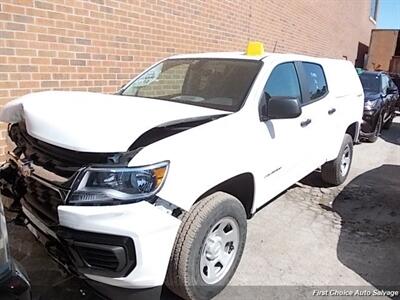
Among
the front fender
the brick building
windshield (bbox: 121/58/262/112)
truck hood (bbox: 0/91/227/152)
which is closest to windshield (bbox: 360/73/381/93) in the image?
the brick building

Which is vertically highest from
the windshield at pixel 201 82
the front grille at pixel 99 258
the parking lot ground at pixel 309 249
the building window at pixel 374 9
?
the building window at pixel 374 9

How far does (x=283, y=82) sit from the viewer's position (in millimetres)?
3850

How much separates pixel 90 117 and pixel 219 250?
1.31 metres

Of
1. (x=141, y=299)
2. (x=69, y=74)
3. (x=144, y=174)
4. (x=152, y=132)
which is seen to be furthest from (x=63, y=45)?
(x=141, y=299)

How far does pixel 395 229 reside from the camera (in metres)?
4.24

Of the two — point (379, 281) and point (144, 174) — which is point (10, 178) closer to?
point (144, 174)

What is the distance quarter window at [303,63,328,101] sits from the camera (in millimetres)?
4383

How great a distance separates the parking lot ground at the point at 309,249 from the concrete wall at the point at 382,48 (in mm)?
16481

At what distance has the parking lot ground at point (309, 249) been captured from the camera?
10.0 feet

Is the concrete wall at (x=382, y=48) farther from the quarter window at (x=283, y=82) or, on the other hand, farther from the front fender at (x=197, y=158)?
the front fender at (x=197, y=158)

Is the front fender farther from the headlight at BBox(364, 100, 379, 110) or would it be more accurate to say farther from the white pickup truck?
the headlight at BBox(364, 100, 379, 110)

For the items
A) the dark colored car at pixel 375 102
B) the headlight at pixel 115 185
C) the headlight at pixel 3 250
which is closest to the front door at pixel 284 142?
the headlight at pixel 115 185

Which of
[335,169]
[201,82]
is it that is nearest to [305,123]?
[201,82]

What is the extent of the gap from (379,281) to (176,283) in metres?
1.75
